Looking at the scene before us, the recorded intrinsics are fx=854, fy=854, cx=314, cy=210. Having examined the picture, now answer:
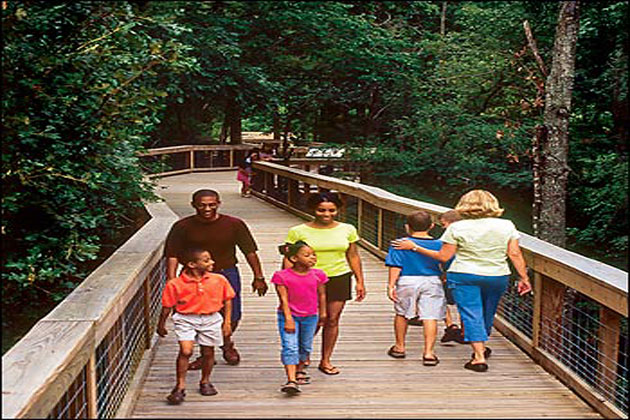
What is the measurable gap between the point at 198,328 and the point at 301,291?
58cm

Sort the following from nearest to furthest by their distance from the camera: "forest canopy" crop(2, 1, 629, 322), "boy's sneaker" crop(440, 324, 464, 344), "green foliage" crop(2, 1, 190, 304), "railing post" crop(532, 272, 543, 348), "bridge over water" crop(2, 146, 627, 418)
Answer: "bridge over water" crop(2, 146, 627, 418)
"railing post" crop(532, 272, 543, 348)
"boy's sneaker" crop(440, 324, 464, 344)
"green foliage" crop(2, 1, 190, 304)
"forest canopy" crop(2, 1, 629, 322)

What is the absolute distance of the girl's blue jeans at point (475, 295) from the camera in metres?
5.04

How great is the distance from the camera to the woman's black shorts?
16.0ft

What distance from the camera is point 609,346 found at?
4402mm

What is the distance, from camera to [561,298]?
530cm

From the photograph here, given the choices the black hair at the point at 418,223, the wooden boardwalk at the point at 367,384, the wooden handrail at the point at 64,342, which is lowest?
the wooden boardwalk at the point at 367,384

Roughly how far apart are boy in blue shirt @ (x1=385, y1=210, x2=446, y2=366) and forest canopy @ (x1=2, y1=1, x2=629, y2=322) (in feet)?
8.06

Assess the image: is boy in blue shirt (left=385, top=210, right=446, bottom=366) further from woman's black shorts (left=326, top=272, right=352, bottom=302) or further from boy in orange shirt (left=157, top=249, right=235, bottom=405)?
boy in orange shirt (left=157, top=249, right=235, bottom=405)

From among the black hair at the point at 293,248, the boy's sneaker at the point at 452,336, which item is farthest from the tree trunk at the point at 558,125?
the black hair at the point at 293,248

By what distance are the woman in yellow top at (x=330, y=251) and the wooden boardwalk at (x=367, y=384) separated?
31 centimetres

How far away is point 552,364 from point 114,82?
12.2ft

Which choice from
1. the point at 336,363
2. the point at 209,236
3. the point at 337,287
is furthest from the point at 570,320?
the point at 209,236

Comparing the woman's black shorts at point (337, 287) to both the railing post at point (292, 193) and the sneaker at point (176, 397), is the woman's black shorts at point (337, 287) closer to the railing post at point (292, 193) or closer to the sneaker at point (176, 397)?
the sneaker at point (176, 397)

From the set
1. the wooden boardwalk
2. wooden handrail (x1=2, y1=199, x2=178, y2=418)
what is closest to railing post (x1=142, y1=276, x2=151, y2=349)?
the wooden boardwalk
